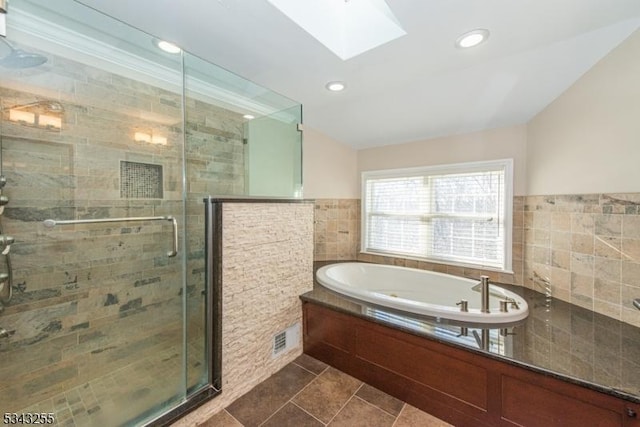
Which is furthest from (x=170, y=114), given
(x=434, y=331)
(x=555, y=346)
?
(x=555, y=346)

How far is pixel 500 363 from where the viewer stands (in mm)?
1370

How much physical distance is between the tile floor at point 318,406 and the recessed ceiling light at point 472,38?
7.56 ft

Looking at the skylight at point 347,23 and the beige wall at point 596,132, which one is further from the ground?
the skylight at point 347,23

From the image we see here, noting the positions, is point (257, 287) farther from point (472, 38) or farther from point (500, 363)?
point (472, 38)

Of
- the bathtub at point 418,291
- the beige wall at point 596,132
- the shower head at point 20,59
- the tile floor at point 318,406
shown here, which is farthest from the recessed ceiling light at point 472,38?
the shower head at point 20,59

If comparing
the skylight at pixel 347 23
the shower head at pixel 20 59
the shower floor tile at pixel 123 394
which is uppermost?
the skylight at pixel 347 23

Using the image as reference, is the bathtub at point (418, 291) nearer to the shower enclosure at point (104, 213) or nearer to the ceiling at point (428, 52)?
the shower enclosure at point (104, 213)

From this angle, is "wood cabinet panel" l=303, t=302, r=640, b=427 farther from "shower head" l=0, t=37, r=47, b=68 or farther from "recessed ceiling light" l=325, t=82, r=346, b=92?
"shower head" l=0, t=37, r=47, b=68

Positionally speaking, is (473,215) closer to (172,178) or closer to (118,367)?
(172,178)

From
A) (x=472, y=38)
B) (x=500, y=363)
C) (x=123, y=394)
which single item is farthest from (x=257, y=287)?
(x=472, y=38)

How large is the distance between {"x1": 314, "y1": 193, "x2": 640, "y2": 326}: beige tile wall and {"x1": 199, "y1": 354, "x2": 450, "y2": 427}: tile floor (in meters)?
1.44

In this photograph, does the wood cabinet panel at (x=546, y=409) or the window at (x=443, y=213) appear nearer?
the wood cabinet panel at (x=546, y=409)

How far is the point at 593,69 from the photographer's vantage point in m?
1.77

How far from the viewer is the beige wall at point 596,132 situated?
61.5 inches
